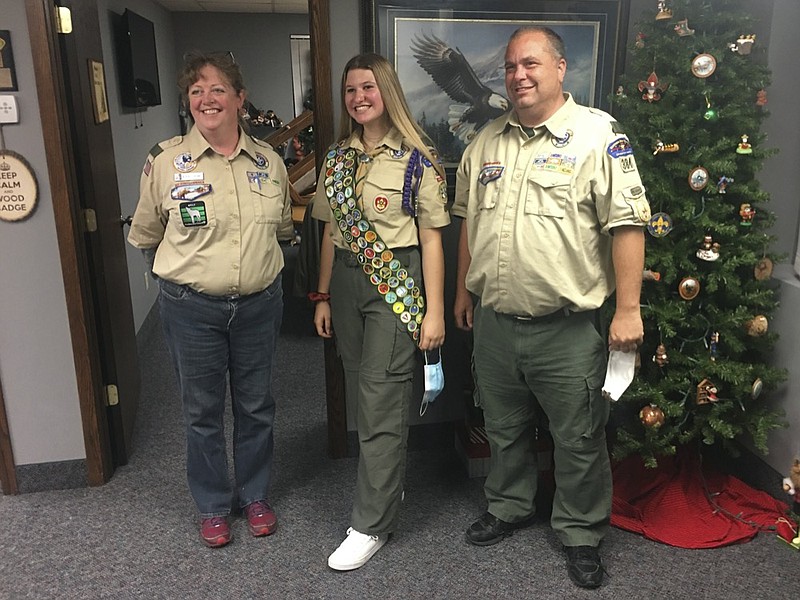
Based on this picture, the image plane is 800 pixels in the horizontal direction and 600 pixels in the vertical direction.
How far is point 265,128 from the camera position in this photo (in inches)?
272

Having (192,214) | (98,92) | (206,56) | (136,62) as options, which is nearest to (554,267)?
(192,214)

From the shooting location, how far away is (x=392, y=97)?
201 cm

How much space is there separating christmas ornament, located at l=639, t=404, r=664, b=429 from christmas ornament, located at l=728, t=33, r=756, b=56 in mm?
1119

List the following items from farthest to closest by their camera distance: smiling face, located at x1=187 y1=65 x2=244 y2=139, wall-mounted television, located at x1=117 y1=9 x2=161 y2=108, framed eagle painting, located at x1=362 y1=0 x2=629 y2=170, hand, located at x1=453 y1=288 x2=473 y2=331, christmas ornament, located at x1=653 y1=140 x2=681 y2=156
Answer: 1. wall-mounted television, located at x1=117 y1=9 x2=161 y2=108
2. framed eagle painting, located at x1=362 y1=0 x2=629 y2=170
3. hand, located at x1=453 y1=288 x2=473 y2=331
4. christmas ornament, located at x1=653 y1=140 x2=681 y2=156
5. smiling face, located at x1=187 y1=65 x2=244 y2=139

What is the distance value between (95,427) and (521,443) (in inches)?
61.2

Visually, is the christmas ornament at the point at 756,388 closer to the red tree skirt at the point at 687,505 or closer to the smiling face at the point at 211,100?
the red tree skirt at the point at 687,505

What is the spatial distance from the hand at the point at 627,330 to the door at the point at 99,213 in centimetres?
182

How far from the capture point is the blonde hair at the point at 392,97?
6.48ft

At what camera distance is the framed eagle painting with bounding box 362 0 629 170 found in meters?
2.42

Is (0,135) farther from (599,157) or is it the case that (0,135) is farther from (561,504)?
(561,504)

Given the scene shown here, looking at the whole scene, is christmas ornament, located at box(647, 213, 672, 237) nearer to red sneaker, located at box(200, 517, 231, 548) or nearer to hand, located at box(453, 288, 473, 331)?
hand, located at box(453, 288, 473, 331)

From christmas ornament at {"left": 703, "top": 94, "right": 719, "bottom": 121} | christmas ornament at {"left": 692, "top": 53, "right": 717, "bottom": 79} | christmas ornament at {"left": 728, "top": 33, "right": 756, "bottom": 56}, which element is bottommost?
christmas ornament at {"left": 703, "top": 94, "right": 719, "bottom": 121}

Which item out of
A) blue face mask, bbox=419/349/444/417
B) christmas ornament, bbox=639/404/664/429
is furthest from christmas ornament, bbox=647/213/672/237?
blue face mask, bbox=419/349/444/417

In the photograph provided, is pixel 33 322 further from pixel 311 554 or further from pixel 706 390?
pixel 706 390
